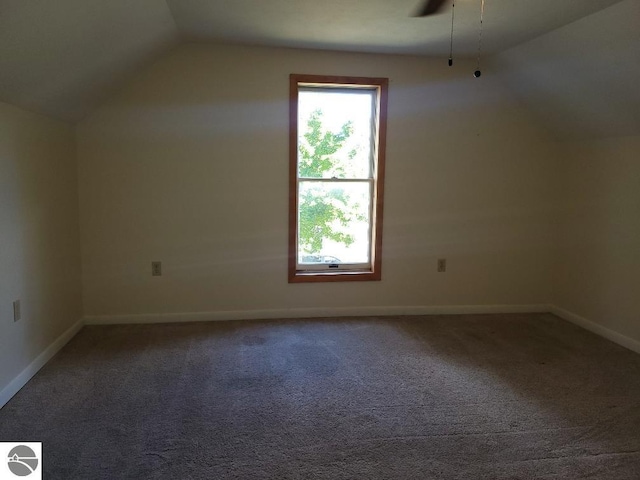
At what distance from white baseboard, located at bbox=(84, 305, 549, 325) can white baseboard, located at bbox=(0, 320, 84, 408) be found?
1.05ft

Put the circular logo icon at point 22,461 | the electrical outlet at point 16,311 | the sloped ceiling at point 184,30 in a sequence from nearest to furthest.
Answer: the circular logo icon at point 22,461 < the sloped ceiling at point 184,30 < the electrical outlet at point 16,311

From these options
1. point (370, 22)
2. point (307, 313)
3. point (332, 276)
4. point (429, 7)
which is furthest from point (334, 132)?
point (307, 313)

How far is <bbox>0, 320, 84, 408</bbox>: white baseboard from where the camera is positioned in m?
2.39

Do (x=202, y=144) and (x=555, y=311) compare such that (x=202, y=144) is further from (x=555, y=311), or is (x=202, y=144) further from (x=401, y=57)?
(x=555, y=311)

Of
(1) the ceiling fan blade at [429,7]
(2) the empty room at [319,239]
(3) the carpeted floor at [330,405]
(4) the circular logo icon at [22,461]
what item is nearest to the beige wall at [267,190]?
(2) the empty room at [319,239]

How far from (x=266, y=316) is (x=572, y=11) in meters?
3.07

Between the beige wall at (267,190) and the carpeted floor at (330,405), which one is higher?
the beige wall at (267,190)

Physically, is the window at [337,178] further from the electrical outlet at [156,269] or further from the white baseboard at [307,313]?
the electrical outlet at [156,269]

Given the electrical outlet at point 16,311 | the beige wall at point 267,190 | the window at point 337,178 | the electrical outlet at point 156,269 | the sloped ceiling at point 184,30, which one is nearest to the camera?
the sloped ceiling at point 184,30

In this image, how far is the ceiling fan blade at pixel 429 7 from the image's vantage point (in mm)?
2547

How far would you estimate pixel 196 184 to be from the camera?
3.62 meters

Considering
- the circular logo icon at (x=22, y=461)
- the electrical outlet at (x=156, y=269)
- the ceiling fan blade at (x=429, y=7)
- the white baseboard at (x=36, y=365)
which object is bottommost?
the circular logo icon at (x=22, y=461)

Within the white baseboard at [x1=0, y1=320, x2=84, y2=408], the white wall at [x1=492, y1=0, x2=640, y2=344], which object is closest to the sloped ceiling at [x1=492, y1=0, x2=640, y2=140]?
the white wall at [x1=492, y1=0, x2=640, y2=344]

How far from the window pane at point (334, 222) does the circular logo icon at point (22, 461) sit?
2.38 meters
